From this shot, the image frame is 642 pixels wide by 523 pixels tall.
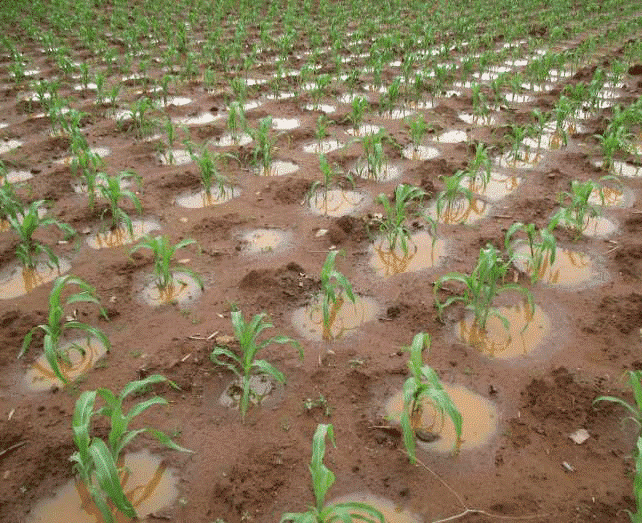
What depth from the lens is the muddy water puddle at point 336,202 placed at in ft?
15.3

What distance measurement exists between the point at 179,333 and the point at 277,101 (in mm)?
4729

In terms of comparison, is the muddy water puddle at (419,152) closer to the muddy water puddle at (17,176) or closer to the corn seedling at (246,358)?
the corn seedling at (246,358)

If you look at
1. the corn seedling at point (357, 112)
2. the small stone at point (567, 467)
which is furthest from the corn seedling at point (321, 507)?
the corn seedling at point (357, 112)

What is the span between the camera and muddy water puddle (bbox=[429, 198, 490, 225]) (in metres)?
4.52

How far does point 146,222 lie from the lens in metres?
4.45

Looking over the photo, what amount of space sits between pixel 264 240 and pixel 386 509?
7.86 feet

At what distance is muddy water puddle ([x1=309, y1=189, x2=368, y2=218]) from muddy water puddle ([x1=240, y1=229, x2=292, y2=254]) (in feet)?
1.57

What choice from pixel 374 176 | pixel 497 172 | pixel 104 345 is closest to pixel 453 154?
pixel 497 172

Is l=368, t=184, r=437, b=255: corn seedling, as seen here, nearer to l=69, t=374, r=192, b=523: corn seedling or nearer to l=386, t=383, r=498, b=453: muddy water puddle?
l=386, t=383, r=498, b=453: muddy water puddle

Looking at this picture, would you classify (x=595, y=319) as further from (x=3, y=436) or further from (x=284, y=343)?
(x=3, y=436)

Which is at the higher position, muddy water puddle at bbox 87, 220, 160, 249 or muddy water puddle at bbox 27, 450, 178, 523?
muddy water puddle at bbox 87, 220, 160, 249

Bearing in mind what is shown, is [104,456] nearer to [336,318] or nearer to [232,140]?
[336,318]

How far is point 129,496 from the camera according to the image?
93.3 inches

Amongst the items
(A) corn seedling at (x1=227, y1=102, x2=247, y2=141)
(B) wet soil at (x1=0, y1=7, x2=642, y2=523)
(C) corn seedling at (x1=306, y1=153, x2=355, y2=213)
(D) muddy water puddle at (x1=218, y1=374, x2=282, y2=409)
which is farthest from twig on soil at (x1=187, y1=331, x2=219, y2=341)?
(A) corn seedling at (x1=227, y1=102, x2=247, y2=141)
